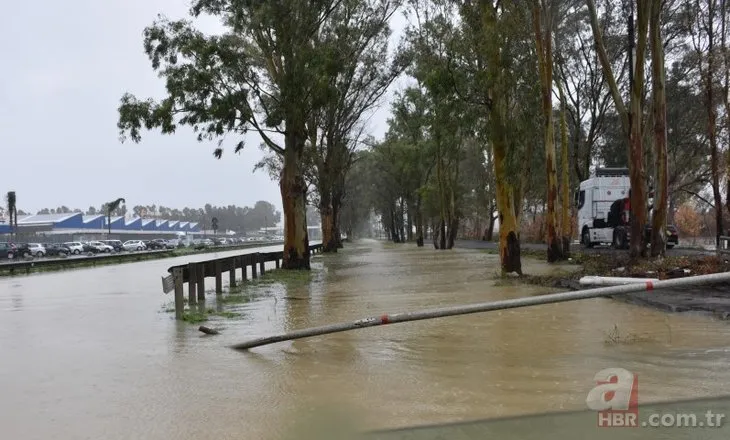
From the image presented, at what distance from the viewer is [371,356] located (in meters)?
7.67

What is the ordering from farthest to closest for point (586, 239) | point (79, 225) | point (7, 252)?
point (79, 225), point (7, 252), point (586, 239)

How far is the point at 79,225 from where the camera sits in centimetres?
10662

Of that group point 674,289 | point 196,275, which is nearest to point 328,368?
point 674,289

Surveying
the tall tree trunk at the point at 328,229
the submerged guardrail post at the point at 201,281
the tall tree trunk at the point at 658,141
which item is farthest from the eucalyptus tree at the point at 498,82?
the tall tree trunk at the point at 328,229

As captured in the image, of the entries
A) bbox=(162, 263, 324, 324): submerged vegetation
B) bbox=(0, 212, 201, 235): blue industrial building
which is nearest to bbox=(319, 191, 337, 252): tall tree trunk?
bbox=(162, 263, 324, 324): submerged vegetation

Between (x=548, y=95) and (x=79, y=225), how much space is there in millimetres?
100788

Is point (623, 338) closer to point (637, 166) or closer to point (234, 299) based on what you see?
point (234, 299)

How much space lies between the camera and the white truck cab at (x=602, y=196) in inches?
1197

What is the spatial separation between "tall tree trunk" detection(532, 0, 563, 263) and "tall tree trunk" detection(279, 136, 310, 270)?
8.79 meters

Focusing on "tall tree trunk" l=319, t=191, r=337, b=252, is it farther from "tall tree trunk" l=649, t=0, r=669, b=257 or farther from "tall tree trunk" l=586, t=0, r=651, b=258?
"tall tree trunk" l=649, t=0, r=669, b=257

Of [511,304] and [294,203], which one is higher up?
[294,203]

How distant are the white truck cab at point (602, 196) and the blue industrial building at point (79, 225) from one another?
84213mm

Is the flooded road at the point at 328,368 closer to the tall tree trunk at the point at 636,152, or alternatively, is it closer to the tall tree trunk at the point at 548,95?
the tall tree trunk at the point at 636,152

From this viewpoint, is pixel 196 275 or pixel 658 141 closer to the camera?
pixel 196 275
